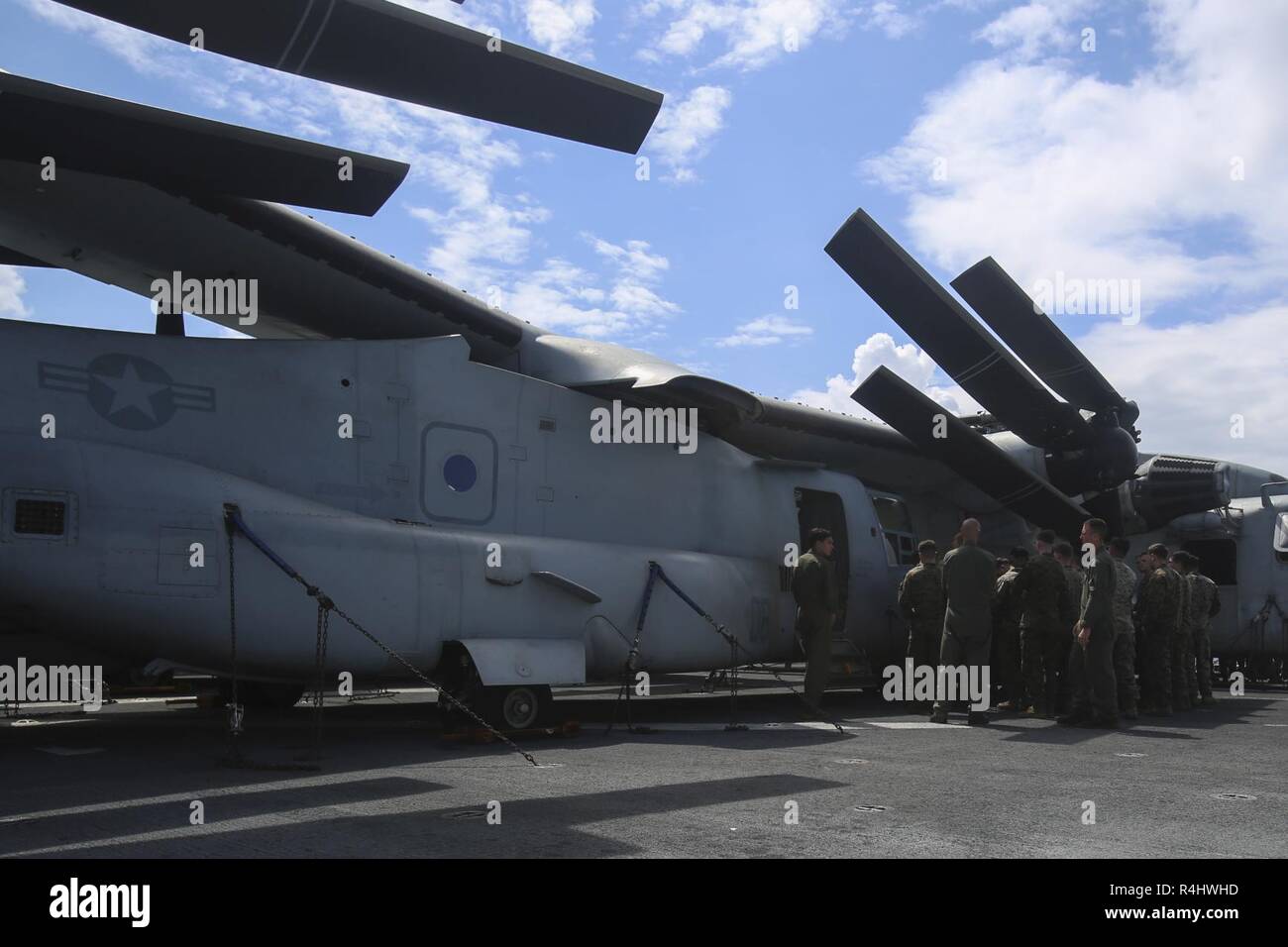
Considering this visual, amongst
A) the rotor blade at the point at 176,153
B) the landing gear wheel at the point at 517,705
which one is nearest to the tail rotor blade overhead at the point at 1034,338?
the landing gear wheel at the point at 517,705

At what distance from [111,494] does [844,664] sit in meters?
7.70

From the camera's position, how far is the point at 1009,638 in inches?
454

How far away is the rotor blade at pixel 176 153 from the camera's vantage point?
21.2 feet

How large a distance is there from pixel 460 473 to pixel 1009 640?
20.6 feet

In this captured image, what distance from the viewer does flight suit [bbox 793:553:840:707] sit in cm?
1089

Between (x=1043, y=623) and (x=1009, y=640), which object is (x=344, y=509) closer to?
(x=1043, y=623)

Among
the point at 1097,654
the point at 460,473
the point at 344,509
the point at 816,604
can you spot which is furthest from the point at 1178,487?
the point at 344,509

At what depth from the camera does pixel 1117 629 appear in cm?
1085

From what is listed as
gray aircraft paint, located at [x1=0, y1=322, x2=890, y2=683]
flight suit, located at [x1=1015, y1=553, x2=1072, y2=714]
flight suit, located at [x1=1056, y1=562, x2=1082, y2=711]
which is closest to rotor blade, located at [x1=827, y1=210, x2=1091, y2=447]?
flight suit, located at [x1=1056, y1=562, x2=1082, y2=711]

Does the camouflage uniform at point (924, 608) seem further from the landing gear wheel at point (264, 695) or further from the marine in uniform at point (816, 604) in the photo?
the landing gear wheel at point (264, 695)

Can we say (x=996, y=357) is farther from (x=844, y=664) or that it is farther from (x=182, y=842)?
(x=182, y=842)

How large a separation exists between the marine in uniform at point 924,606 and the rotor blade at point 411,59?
6814 mm
